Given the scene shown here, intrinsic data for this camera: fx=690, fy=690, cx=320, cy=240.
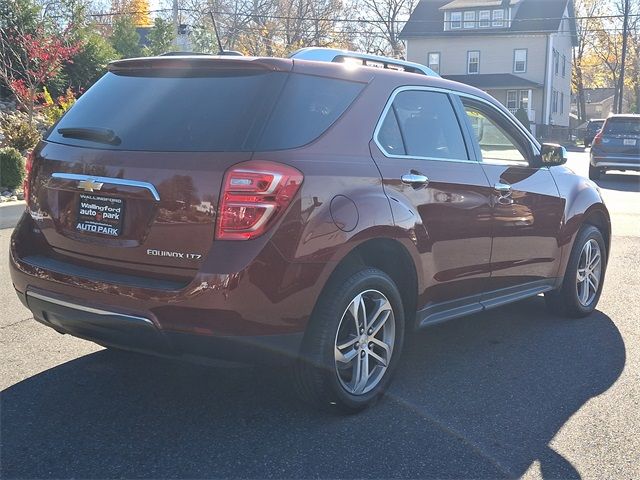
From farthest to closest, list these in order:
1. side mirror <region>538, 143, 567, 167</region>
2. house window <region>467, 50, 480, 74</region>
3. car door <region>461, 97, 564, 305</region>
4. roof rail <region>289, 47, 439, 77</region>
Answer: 1. house window <region>467, 50, 480, 74</region>
2. side mirror <region>538, 143, 567, 167</region>
3. car door <region>461, 97, 564, 305</region>
4. roof rail <region>289, 47, 439, 77</region>

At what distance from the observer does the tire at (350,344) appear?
3305mm

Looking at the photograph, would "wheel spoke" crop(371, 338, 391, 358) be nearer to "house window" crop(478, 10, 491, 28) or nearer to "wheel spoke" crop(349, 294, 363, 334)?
"wheel spoke" crop(349, 294, 363, 334)

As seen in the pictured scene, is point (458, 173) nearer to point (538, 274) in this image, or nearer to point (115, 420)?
point (538, 274)

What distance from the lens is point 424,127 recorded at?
13.7 feet

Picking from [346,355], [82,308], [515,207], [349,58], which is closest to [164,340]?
[82,308]

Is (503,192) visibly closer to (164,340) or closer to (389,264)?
(389,264)

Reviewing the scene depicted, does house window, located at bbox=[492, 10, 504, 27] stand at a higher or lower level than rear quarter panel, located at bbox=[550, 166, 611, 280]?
higher

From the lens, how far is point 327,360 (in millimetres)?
3328

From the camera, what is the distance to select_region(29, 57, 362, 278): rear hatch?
3.12m

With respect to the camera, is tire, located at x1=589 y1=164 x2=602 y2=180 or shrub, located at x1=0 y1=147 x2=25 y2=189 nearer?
shrub, located at x1=0 y1=147 x2=25 y2=189

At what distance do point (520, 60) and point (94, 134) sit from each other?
4688cm

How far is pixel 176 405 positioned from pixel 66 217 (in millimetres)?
1136

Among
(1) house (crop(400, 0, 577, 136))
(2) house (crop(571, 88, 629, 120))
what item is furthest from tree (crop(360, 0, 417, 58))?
(2) house (crop(571, 88, 629, 120))

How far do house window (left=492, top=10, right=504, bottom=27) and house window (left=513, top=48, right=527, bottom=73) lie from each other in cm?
209
